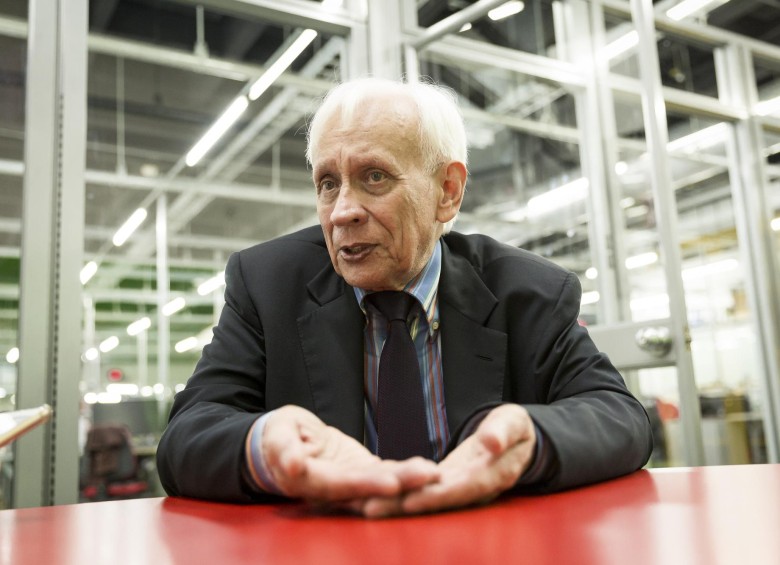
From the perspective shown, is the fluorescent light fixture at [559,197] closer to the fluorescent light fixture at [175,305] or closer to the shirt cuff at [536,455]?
the shirt cuff at [536,455]

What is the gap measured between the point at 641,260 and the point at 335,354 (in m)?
2.62

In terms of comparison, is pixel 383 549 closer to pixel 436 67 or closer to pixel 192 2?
pixel 192 2

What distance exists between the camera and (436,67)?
3316 mm

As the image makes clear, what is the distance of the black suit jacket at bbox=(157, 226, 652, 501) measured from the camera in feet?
3.90

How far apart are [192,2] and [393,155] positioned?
181 centimetres

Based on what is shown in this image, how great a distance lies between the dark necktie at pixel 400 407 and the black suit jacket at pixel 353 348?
5 cm

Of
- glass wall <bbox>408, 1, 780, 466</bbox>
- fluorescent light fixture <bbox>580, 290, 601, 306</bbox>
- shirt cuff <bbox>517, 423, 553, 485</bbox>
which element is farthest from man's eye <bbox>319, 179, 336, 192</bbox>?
fluorescent light fixture <bbox>580, 290, 601, 306</bbox>

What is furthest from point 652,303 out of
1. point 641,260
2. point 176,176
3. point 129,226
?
point 129,226

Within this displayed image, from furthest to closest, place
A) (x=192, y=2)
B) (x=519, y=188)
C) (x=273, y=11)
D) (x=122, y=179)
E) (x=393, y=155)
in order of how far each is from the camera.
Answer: (x=122, y=179)
(x=519, y=188)
(x=273, y=11)
(x=192, y=2)
(x=393, y=155)

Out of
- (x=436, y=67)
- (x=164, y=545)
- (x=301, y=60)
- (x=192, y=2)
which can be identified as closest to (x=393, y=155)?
(x=164, y=545)

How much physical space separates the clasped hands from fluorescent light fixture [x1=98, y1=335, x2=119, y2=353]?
29.8 feet

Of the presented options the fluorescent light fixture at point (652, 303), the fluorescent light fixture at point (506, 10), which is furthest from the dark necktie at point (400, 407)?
the fluorescent light fixture at point (506, 10)

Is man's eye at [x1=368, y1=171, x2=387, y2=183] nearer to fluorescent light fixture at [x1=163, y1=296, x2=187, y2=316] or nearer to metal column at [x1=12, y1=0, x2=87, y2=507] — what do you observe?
metal column at [x1=12, y1=0, x2=87, y2=507]

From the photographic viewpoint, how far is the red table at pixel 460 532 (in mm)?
516
